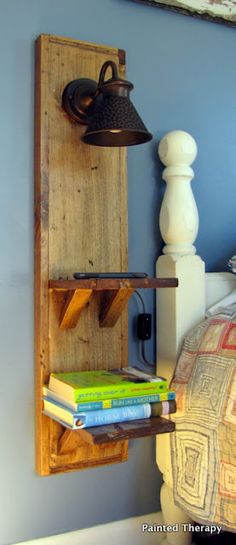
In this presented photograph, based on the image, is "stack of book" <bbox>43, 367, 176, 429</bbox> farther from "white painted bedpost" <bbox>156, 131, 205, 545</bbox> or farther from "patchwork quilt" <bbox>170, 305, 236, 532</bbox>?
"white painted bedpost" <bbox>156, 131, 205, 545</bbox>

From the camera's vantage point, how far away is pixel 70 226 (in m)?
1.40

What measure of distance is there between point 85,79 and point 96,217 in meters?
0.35

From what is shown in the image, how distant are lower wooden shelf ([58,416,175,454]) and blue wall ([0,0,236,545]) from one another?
0.21 metres

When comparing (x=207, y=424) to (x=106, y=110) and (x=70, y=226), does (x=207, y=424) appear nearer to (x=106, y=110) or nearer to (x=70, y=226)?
(x=70, y=226)

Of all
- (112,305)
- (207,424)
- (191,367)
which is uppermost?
(112,305)

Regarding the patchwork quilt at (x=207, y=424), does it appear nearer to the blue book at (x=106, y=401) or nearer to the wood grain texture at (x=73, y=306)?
the blue book at (x=106, y=401)

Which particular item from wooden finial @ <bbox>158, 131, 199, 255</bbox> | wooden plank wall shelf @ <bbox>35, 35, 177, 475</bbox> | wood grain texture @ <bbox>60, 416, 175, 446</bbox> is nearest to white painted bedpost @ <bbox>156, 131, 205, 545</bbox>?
wooden finial @ <bbox>158, 131, 199, 255</bbox>

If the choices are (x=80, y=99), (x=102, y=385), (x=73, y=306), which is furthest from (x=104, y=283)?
(x=80, y=99)

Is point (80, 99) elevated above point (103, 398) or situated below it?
above

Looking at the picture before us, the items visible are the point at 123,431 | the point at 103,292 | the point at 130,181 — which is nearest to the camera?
the point at 123,431

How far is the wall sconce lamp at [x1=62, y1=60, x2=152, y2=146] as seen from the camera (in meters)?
1.22

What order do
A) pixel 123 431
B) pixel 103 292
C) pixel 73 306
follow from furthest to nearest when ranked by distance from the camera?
pixel 103 292 → pixel 73 306 → pixel 123 431

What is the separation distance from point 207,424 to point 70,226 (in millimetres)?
580

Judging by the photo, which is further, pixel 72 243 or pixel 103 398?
pixel 72 243
